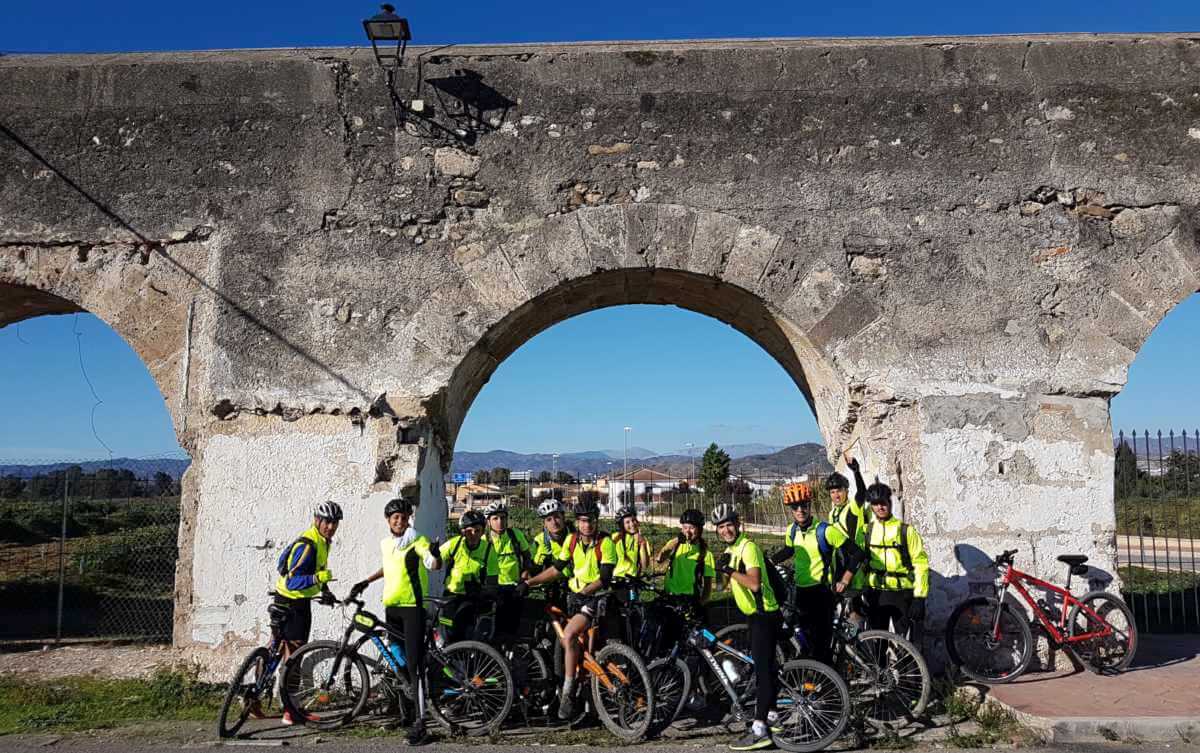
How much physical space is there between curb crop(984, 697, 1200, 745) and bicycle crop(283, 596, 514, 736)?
330 centimetres

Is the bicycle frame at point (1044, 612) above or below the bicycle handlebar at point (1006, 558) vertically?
below

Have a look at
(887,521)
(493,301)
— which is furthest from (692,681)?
(493,301)

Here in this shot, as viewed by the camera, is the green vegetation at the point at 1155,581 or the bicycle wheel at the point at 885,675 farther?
the green vegetation at the point at 1155,581

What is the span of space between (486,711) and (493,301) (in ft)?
9.93

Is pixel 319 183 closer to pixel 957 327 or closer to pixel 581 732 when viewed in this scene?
pixel 581 732

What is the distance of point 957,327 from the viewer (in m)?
7.26

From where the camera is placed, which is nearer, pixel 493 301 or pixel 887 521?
pixel 887 521

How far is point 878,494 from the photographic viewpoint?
257 inches

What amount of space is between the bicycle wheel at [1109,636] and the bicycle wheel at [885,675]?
1568 millimetres

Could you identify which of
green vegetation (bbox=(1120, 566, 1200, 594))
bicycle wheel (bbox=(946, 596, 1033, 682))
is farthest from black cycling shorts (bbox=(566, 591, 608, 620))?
green vegetation (bbox=(1120, 566, 1200, 594))

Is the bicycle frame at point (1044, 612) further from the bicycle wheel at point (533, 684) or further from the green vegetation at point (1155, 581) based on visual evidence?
the green vegetation at point (1155, 581)

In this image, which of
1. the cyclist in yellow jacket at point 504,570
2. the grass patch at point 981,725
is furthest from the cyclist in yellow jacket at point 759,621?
the cyclist in yellow jacket at point 504,570

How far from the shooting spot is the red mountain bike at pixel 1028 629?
6.75 m

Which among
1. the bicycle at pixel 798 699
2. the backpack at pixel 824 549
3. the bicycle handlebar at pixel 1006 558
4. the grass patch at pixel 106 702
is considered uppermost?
→ the backpack at pixel 824 549
